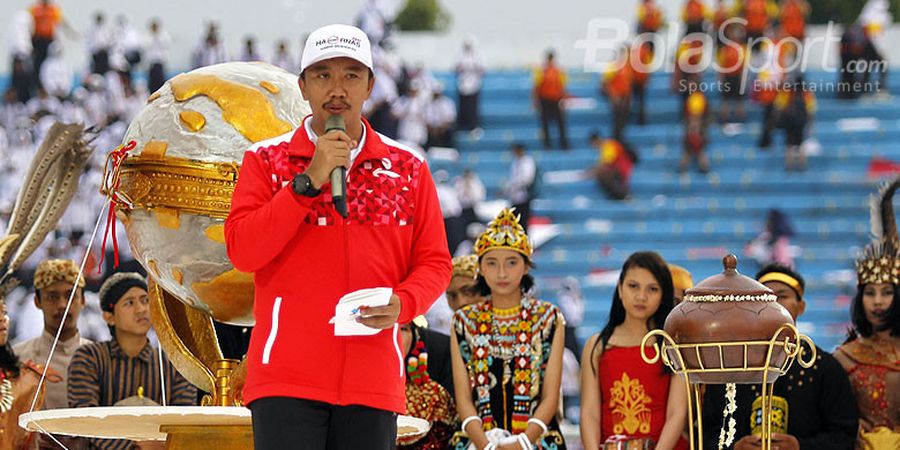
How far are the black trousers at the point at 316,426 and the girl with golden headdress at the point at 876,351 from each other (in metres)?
3.41

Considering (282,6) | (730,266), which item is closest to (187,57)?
(282,6)

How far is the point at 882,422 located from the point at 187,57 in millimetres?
19792

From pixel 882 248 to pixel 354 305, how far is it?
401 centimetres

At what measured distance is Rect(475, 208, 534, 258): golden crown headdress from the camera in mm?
6668

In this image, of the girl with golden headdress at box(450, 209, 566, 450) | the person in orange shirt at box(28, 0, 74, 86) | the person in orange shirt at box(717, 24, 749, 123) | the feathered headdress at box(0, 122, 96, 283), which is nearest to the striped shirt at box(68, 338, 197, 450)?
the feathered headdress at box(0, 122, 96, 283)

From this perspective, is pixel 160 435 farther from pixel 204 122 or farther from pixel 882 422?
pixel 882 422

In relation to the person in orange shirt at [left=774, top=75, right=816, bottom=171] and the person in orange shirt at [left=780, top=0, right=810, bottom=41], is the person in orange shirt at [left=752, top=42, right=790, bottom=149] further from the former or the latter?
the person in orange shirt at [left=780, top=0, right=810, bottom=41]

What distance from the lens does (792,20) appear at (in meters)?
22.6

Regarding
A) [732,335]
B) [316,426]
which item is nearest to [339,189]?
[316,426]

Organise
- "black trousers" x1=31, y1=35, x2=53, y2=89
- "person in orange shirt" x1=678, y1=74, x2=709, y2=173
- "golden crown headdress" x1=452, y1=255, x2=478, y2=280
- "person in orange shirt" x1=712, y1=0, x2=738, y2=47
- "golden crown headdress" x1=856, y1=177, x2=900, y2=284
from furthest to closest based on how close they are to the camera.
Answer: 1. "black trousers" x1=31, y1=35, x2=53, y2=89
2. "person in orange shirt" x1=712, y1=0, x2=738, y2=47
3. "person in orange shirt" x1=678, y1=74, x2=709, y2=173
4. "golden crown headdress" x1=452, y1=255, x2=478, y2=280
5. "golden crown headdress" x1=856, y1=177, x2=900, y2=284

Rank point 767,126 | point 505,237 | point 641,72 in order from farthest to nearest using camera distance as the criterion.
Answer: point 641,72, point 767,126, point 505,237

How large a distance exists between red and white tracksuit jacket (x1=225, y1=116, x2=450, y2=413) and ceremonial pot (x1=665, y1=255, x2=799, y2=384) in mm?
799

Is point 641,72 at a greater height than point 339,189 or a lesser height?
greater

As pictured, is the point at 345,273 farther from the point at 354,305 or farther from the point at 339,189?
the point at 339,189
